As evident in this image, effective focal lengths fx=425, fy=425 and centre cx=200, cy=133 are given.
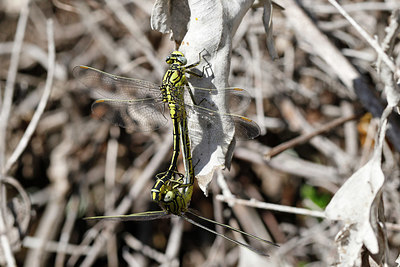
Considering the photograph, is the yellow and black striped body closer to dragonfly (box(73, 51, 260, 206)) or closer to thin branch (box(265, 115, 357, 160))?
dragonfly (box(73, 51, 260, 206))

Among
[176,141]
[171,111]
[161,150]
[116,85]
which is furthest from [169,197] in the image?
[161,150]

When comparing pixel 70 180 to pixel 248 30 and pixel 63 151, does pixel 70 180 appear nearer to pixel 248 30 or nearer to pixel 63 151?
pixel 63 151

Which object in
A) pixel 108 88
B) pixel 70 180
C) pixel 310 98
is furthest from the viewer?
pixel 70 180

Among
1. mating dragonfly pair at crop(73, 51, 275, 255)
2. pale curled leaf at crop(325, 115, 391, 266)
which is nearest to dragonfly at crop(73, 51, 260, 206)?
mating dragonfly pair at crop(73, 51, 275, 255)

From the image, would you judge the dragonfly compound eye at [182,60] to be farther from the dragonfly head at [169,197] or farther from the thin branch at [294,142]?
the thin branch at [294,142]

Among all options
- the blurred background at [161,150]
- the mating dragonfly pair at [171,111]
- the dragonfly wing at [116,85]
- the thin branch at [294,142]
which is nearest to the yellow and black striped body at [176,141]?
the mating dragonfly pair at [171,111]

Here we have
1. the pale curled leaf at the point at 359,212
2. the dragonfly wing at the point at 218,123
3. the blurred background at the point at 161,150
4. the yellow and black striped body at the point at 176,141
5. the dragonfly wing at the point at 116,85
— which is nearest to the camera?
the pale curled leaf at the point at 359,212

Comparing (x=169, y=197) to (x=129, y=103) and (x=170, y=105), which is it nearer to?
(x=170, y=105)

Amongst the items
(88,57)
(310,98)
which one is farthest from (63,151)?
(310,98)
